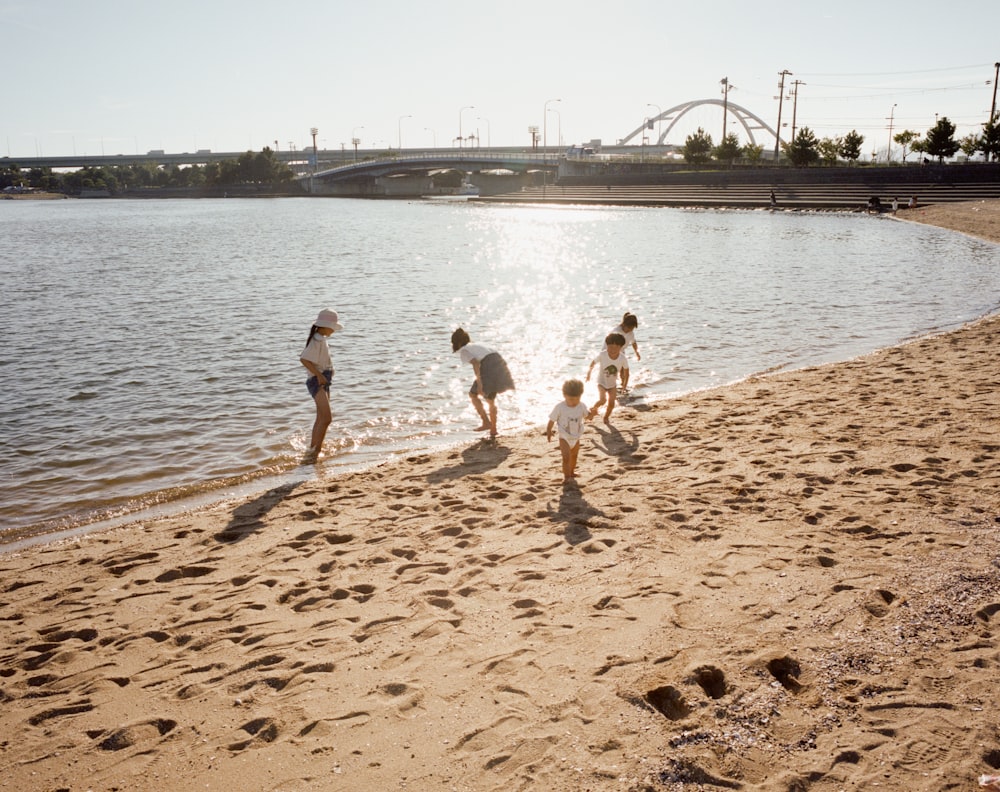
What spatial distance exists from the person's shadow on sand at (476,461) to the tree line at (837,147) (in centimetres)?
8212

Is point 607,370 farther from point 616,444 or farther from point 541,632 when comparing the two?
point 541,632

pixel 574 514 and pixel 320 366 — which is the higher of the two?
pixel 320 366

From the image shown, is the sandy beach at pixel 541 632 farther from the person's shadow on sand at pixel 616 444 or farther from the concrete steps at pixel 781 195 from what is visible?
the concrete steps at pixel 781 195

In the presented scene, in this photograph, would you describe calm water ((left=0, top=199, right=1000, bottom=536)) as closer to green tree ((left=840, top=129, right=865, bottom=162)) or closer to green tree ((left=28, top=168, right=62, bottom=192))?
green tree ((left=840, top=129, right=865, bottom=162))

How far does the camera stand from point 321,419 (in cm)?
967

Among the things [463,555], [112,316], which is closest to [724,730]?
[463,555]

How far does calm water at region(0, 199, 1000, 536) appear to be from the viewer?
1015 centimetres

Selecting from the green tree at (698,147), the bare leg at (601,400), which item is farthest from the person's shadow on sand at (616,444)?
the green tree at (698,147)

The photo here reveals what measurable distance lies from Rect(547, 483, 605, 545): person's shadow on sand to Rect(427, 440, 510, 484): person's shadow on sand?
1.37m

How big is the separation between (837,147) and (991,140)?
23817 millimetres

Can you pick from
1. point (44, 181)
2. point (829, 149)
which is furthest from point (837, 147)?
point (44, 181)

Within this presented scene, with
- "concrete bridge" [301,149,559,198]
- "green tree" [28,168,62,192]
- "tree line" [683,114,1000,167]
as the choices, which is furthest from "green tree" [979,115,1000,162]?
"green tree" [28,168,62,192]

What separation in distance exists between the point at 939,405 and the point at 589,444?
4.72 metres

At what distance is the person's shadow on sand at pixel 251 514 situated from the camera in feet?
23.1
